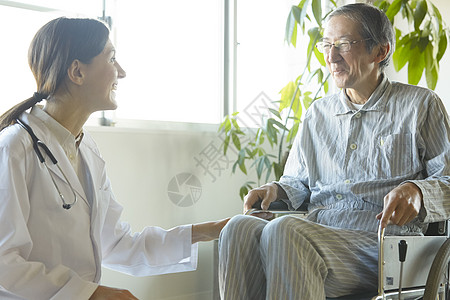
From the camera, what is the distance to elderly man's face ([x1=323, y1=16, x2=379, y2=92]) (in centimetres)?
177

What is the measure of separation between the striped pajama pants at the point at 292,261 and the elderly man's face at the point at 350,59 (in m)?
0.52

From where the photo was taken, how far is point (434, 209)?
1.48 metres

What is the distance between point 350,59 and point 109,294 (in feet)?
3.41

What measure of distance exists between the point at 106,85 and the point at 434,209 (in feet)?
3.14

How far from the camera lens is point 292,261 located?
1.33 metres

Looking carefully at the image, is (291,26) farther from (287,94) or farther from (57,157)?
(57,157)

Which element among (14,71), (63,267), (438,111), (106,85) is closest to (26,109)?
(106,85)

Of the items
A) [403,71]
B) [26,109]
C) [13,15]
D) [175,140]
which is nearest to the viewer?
[26,109]

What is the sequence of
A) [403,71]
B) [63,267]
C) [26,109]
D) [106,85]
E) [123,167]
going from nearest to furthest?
[63,267], [26,109], [106,85], [123,167], [403,71]

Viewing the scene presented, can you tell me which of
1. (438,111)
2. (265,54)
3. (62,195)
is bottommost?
(62,195)

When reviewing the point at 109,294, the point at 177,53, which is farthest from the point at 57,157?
the point at 177,53

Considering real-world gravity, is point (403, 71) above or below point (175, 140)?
above

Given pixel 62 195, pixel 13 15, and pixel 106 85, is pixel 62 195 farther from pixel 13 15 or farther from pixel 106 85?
pixel 13 15

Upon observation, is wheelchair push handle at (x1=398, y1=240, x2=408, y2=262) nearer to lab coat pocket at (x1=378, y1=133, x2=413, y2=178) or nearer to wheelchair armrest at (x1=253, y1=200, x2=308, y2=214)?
lab coat pocket at (x1=378, y1=133, x2=413, y2=178)
